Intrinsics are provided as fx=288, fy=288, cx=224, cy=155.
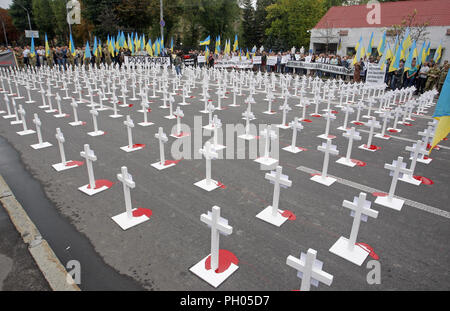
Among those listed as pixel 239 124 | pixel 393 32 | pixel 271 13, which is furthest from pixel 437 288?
pixel 271 13

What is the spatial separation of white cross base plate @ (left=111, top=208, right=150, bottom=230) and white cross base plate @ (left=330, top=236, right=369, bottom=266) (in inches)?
113

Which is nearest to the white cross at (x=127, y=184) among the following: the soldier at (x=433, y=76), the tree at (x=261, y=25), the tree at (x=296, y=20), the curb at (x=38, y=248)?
the curb at (x=38, y=248)

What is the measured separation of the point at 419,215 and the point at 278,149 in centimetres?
360

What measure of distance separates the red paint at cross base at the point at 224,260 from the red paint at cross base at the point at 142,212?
1.50 metres

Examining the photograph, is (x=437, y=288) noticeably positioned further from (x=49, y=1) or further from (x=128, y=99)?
(x=49, y=1)

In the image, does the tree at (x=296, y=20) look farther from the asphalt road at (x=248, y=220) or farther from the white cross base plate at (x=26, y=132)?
the asphalt road at (x=248, y=220)

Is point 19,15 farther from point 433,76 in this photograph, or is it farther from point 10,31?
point 433,76

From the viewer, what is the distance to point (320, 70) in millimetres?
22703

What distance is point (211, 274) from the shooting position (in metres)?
3.47

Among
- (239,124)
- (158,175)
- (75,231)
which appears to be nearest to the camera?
(75,231)

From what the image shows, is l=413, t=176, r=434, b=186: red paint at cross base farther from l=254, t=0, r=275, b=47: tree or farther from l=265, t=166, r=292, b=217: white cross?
l=254, t=0, r=275, b=47: tree

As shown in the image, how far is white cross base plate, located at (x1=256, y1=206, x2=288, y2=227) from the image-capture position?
4539 millimetres

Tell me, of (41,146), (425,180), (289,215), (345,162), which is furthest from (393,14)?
(41,146)

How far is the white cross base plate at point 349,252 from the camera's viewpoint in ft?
12.4
